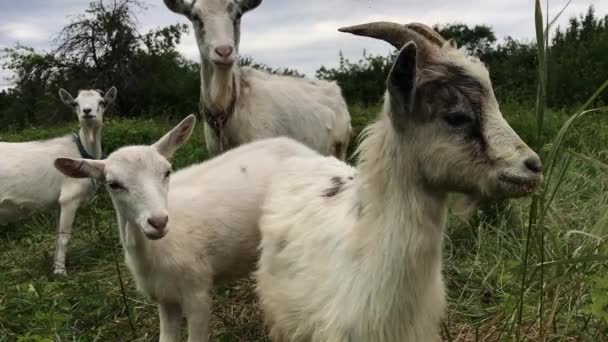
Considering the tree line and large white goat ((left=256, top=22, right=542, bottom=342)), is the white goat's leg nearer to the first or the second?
large white goat ((left=256, top=22, right=542, bottom=342))

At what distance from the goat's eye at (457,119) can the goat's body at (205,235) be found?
212 centimetres

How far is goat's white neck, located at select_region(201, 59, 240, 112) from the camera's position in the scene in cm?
592

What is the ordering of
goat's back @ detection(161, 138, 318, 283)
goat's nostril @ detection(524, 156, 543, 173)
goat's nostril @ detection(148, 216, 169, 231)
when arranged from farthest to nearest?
goat's back @ detection(161, 138, 318, 283), goat's nostril @ detection(148, 216, 169, 231), goat's nostril @ detection(524, 156, 543, 173)

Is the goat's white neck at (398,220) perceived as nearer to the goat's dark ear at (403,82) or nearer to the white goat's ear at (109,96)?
the goat's dark ear at (403,82)

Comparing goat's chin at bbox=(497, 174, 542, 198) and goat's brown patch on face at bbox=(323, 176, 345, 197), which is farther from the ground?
goat's chin at bbox=(497, 174, 542, 198)

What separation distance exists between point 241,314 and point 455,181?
2.62 metres

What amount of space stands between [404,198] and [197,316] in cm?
182

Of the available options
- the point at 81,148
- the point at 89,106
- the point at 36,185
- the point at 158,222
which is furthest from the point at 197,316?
the point at 89,106

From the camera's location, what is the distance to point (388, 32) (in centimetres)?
275

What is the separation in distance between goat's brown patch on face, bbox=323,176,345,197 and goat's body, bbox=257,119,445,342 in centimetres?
1

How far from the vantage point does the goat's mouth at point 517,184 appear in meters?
2.38

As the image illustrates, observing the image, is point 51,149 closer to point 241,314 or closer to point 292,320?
point 241,314

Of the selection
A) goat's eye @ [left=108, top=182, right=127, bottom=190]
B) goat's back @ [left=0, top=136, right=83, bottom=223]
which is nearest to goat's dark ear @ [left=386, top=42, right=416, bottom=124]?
goat's eye @ [left=108, top=182, right=127, bottom=190]

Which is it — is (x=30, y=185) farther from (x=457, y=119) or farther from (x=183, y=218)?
(x=457, y=119)
